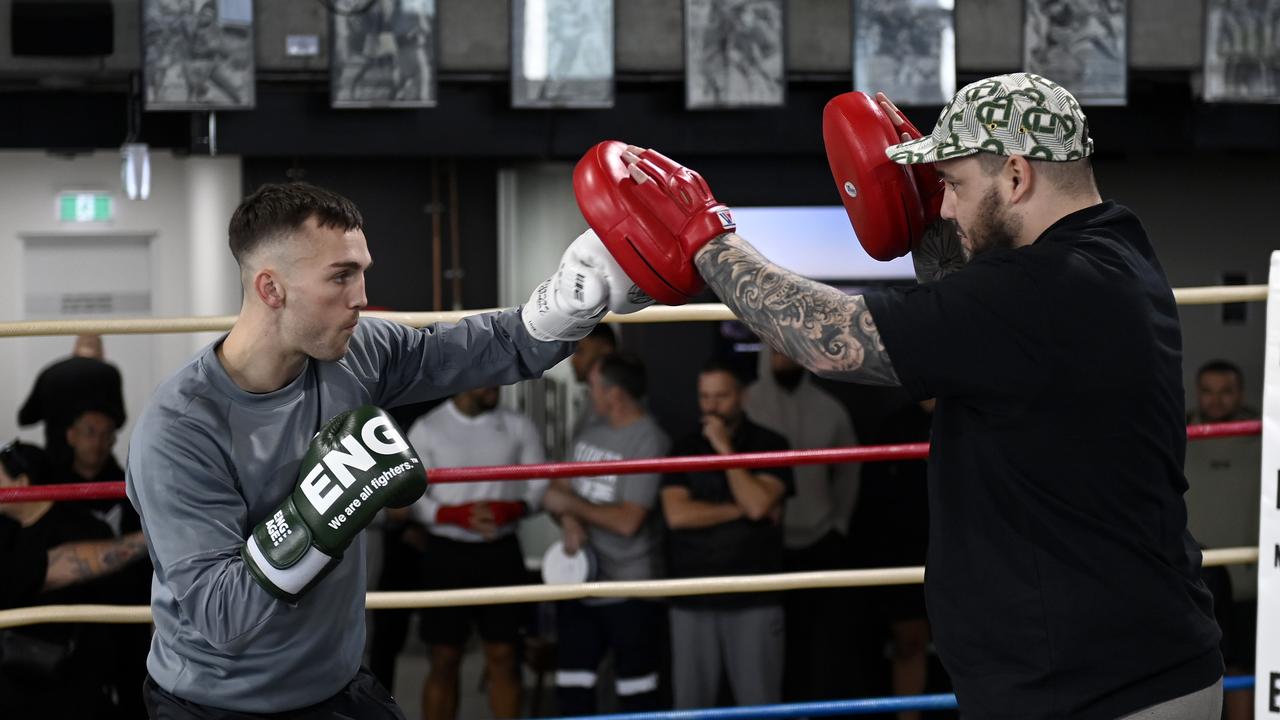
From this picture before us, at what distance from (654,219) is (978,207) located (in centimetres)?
37

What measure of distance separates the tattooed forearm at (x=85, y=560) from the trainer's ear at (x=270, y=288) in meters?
1.61

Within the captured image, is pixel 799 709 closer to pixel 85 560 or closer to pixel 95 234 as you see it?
pixel 85 560

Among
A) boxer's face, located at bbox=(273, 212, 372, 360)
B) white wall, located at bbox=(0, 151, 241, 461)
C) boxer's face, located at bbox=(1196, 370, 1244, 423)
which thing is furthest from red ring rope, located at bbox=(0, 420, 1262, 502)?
white wall, located at bbox=(0, 151, 241, 461)

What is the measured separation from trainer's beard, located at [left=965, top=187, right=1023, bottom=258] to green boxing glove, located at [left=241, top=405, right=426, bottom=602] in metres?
0.66

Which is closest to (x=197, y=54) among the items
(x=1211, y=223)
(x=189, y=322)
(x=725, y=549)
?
(x=725, y=549)

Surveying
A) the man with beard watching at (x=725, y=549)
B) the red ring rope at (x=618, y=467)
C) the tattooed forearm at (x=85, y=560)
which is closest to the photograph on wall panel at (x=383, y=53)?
the man with beard watching at (x=725, y=549)

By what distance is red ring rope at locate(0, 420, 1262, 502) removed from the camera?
1887 mm

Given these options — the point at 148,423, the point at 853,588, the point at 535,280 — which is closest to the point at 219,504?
the point at 148,423

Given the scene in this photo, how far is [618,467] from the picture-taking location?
201 cm

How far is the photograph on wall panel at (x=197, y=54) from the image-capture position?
4.14 m

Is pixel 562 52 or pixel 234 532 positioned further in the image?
pixel 562 52

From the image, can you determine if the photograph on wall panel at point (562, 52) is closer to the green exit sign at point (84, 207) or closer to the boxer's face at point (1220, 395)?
the boxer's face at point (1220, 395)

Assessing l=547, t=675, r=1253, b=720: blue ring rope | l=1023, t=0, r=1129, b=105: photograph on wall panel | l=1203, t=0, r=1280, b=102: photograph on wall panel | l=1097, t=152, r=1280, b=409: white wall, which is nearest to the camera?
l=547, t=675, r=1253, b=720: blue ring rope

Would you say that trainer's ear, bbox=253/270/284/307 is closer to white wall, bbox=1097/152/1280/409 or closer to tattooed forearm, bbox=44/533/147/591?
tattooed forearm, bbox=44/533/147/591
